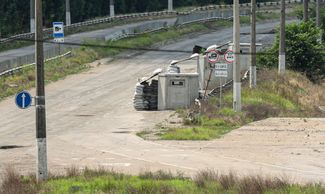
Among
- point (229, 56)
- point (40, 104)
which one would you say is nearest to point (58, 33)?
point (229, 56)

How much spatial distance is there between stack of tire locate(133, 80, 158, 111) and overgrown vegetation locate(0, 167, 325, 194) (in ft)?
58.5

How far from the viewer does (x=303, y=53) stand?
54781mm

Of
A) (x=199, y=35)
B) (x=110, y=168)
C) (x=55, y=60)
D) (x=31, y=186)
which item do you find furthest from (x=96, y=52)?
(x=31, y=186)

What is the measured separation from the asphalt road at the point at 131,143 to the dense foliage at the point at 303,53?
39.1 ft

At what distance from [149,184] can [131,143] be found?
34.6 feet

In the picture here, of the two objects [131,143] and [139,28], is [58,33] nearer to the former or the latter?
[131,143]

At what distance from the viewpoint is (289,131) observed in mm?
34188

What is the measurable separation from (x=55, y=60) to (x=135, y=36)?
19694mm

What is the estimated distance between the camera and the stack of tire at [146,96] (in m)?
41.7

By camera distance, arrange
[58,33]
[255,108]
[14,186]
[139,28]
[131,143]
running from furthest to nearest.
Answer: [139,28] → [58,33] → [255,108] → [131,143] → [14,186]

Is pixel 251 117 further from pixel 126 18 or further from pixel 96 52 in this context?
pixel 126 18

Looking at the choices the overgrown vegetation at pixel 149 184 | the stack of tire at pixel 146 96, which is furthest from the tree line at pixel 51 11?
the overgrown vegetation at pixel 149 184

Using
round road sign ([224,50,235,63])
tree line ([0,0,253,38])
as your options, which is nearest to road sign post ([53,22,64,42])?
round road sign ([224,50,235,63])

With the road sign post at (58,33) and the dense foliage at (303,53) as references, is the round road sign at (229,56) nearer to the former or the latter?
the dense foliage at (303,53)
